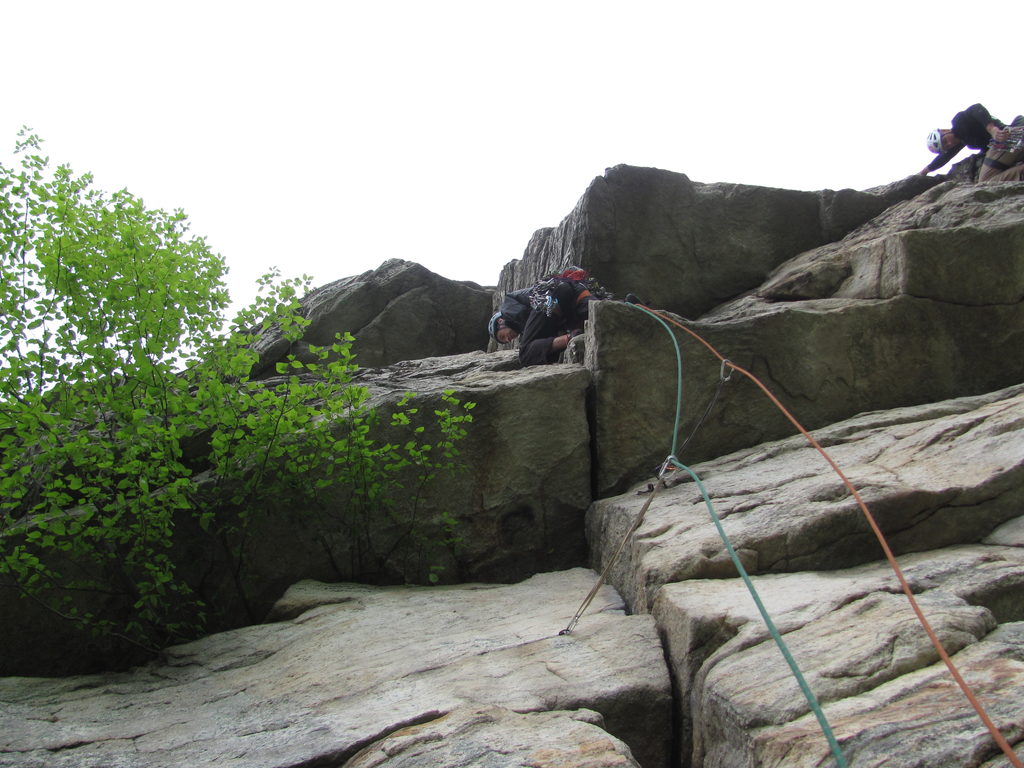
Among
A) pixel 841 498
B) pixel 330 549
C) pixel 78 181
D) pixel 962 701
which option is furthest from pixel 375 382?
pixel 962 701

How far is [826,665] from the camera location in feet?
11.3

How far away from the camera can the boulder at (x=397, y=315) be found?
13875 millimetres

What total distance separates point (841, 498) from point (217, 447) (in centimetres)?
465

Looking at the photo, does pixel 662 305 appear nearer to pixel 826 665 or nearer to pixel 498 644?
pixel 498 644

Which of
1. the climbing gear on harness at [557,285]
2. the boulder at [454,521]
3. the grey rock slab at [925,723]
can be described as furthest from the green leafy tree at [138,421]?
the grey rock slab at [925,723]

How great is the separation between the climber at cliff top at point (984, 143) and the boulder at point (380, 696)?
822 cm

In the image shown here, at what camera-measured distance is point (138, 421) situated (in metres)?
5.85

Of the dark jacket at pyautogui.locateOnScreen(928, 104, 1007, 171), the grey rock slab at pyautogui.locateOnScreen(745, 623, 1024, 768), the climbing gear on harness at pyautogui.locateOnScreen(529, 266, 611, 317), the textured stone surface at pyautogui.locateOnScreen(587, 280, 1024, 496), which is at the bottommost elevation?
Answer: the grey rock slab at pyautogui.locateOnScreen(745, 623, 1024, 768)

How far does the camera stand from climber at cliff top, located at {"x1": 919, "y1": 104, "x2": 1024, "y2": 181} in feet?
33.8

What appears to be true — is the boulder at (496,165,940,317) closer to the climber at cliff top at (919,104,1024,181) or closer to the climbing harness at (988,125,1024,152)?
the climber at cliff top at (919,104,1024,181)

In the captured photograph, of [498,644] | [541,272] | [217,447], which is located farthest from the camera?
[541,272]

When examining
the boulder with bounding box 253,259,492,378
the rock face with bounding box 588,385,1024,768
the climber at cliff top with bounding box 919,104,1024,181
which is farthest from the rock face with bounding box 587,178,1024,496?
the boulder with bounding box 253,259,492,378

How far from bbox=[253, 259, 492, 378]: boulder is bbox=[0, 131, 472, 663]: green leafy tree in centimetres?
641

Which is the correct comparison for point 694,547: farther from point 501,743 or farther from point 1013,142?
point 1013,142
